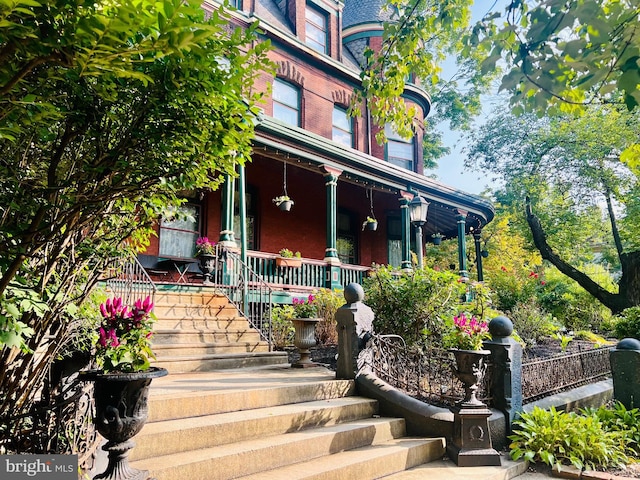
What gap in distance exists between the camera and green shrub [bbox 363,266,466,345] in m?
6.64

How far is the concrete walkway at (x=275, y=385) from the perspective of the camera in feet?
13.0

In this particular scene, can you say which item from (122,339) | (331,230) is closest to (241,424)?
(122,339)

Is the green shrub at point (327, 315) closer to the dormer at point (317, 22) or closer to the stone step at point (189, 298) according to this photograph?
the stone step at point (189, 298)

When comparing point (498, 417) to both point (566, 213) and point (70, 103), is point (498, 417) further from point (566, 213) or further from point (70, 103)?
point (566, 213)

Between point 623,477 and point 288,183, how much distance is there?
10840mm

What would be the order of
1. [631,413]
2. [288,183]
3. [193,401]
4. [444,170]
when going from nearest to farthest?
[193,401], [631,413], [288,183], [444,170]

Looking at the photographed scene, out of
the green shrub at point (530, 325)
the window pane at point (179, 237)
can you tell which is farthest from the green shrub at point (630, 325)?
the window pane at point (179, 237)

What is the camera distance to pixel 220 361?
613 cm

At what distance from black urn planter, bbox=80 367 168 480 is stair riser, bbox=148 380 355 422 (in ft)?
3.59

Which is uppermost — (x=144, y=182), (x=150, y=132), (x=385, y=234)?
(x=385, y=234)

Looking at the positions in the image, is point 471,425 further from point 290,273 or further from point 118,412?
point 290,273

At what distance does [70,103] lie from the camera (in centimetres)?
205

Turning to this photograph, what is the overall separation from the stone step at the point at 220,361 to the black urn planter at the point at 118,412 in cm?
285

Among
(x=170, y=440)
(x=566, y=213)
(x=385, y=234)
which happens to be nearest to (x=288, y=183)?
(x=385, y=234)
